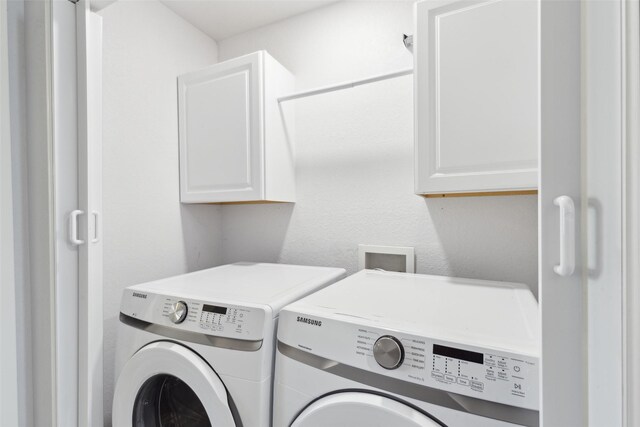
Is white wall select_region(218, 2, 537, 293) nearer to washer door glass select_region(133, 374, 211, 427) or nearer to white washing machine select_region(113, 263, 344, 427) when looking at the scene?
white washing machine select_region(113, 263, 344, 427)

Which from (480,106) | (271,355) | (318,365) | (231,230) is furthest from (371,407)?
(231,230)

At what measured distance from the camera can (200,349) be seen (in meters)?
0.98

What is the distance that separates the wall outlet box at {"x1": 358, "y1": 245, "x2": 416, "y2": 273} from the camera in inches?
59.6

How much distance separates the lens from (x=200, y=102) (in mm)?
1713

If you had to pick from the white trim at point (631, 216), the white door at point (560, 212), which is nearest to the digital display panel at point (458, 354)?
the white door at point (560, 212)

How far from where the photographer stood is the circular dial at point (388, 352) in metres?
0.72

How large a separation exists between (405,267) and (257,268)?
2.58ft

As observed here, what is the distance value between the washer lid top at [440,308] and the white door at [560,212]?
0.08 metres

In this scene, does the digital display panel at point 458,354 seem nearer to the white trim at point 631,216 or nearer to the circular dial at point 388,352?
the circular dial at point 388,352

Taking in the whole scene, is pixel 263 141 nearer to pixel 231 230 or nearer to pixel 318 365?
pixel 231 230

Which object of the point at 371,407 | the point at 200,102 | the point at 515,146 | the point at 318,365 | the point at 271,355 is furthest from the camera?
the point at 200,102

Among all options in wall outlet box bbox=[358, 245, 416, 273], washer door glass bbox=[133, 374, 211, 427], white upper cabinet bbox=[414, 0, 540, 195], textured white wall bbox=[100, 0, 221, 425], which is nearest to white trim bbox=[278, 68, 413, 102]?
white upper cabinet bbox=[414, 0, 540, 195]

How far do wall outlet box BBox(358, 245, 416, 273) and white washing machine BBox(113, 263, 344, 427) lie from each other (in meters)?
0.35

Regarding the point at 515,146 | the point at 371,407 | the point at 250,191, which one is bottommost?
the point at 371,407
